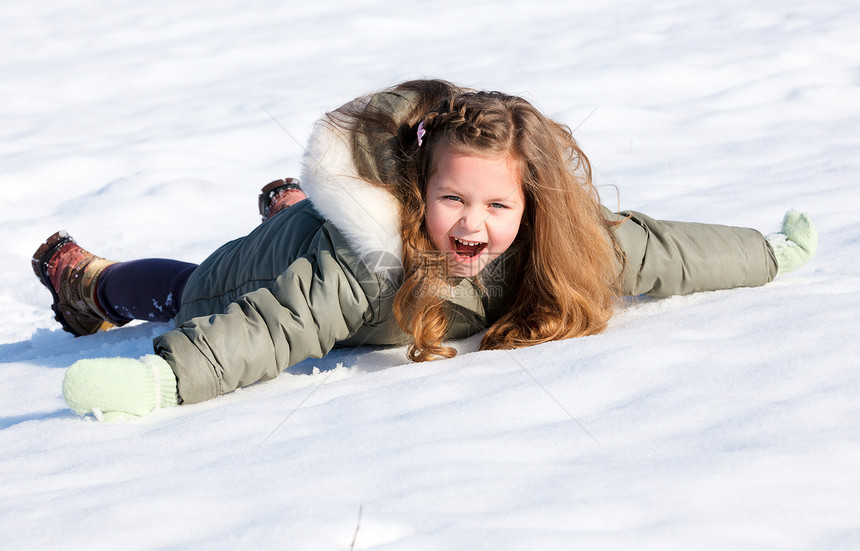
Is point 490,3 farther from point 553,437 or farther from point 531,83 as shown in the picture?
point 553,437

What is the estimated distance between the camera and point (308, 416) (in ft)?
5.39

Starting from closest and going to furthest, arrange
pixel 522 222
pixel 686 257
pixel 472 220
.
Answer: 1. pixel 472 220
2. pixel 522 222
3. pixel 686 257

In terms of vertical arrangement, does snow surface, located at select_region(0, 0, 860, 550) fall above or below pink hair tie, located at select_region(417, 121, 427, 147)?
below

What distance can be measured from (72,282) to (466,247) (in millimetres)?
1563

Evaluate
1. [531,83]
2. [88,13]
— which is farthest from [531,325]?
[88,13]

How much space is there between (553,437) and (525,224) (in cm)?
90

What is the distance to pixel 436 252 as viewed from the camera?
2.07 metres

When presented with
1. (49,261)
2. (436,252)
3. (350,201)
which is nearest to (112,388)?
Answer: (350,201)

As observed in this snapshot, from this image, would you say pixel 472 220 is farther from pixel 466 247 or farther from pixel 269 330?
pixel 269 330

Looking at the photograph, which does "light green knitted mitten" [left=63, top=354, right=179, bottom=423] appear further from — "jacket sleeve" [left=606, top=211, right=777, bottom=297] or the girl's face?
"jacket sleeve" [left=606, top=211, right=777, bottom=297]

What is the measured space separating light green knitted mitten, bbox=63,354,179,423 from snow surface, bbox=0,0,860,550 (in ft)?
0.15

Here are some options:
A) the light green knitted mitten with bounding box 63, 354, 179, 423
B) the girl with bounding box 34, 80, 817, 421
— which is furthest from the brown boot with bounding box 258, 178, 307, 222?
the light green knitted mitten with bounding box 63, 354, 179, 423

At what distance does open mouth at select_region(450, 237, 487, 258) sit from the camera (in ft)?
6.79

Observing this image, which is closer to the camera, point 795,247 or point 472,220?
point 472,220
